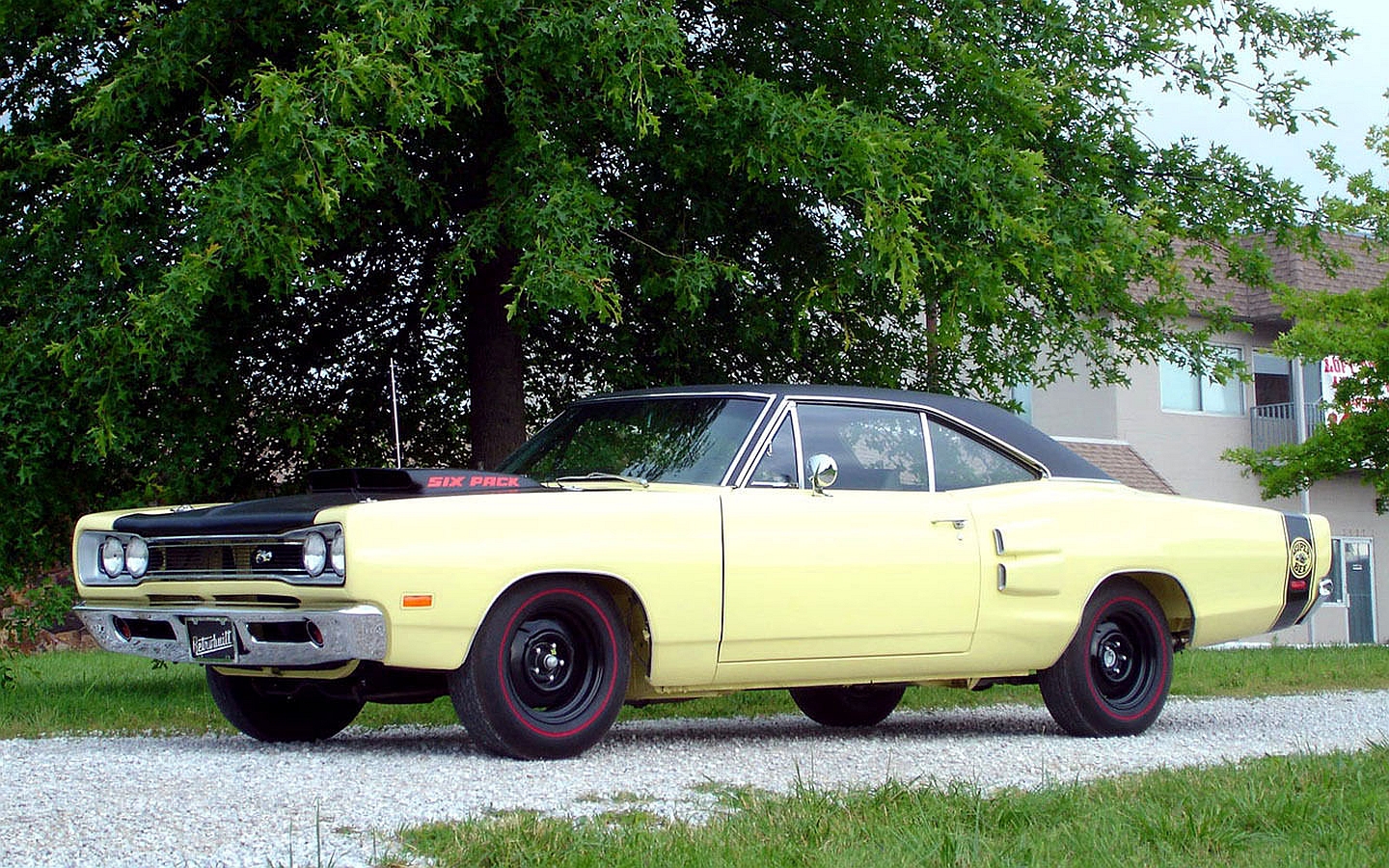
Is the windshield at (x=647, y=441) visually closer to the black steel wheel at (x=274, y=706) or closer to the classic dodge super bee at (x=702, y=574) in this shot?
the classic dodge super bee at (x=702, y=574)

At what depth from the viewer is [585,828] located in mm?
5035

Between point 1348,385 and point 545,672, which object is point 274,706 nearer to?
point 545,672

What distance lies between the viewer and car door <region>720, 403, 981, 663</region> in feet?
24.4

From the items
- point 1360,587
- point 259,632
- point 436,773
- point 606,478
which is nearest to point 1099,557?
point 606,478

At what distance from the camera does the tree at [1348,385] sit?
20875mm

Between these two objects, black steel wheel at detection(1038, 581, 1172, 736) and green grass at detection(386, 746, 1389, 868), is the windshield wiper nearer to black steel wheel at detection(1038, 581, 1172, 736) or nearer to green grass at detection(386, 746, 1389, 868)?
green grass at detection(386, 746, 1389, 868)

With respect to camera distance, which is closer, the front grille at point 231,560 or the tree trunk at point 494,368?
the front grille at point 231,560

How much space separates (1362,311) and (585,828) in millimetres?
18879

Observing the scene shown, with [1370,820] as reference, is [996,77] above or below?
above

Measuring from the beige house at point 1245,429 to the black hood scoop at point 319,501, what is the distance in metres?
21.2

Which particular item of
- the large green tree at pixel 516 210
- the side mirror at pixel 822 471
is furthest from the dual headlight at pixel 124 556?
the side mirror at pixel 822 471

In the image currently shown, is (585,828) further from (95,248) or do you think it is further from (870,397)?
(95,248)

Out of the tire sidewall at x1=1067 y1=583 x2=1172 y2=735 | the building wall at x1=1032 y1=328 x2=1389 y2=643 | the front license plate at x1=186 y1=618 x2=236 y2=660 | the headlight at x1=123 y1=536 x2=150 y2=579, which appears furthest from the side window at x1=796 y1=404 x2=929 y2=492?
the building wall at x1=1032 y1=328 x2=1389 y2=643

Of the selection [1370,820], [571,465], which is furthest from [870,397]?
[1370,820]
